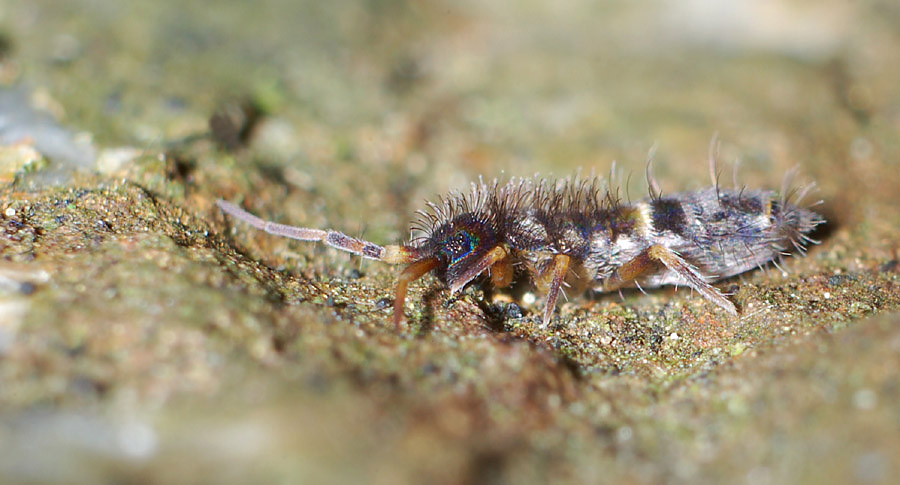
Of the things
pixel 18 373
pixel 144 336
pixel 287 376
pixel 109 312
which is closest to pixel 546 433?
pixel 287 376

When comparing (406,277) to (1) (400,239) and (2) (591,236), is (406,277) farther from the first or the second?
(2) (591,236)

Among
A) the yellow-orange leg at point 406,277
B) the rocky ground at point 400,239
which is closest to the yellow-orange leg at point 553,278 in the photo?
the rocky ground at point 400,239

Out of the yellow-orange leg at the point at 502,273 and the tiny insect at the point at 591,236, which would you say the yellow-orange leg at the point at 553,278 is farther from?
the yellow-orange leg at the point at 502,273

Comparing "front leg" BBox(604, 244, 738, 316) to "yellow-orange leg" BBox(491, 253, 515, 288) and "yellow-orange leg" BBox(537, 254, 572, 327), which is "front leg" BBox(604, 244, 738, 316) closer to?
"yellow-orange leg" BBox(537, 254, 572, 327)

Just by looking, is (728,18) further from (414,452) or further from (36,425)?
(36,425)

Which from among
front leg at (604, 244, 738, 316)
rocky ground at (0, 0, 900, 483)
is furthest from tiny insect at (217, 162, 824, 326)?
rocky ground at (0, 0, 900, 483)

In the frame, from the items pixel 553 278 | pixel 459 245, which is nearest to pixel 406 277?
pixel 459 245
